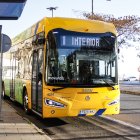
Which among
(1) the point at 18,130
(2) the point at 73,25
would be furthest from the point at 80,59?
(1) the point at 18,130

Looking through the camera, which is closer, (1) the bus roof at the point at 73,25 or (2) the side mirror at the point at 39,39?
(1) the bus roof at the point at 73,25

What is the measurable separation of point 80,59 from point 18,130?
300 cm

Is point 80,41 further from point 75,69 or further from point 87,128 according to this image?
point 87,128

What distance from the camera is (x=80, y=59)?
44.2ft

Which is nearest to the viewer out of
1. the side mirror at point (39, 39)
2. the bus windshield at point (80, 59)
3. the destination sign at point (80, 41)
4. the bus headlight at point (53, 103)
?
the bus headlight at point (53, 103)

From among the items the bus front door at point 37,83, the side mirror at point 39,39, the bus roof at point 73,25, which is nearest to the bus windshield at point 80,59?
the bus roof at point 73,25

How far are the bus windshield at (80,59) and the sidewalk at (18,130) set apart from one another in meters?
1.56

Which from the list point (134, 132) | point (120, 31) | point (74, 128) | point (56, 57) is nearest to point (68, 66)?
point (56, 57)

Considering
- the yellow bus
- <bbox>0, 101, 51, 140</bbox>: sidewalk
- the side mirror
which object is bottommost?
<bbox>0, 101, 51, 140</bbox>: sidewalk

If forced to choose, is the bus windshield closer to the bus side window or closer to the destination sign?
the destination sign

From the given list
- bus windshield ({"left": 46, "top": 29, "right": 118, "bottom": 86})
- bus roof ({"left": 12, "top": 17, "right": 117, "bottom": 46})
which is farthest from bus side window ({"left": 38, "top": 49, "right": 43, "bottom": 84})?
bus roof ({"left": 12, "top": 17, "right": 117, "bottom": 46})

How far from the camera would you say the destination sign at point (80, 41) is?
13445 millimetres

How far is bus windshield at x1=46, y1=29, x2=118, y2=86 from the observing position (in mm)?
13273

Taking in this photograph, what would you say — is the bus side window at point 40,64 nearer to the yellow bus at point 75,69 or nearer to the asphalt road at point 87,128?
the yellow bus at point 75,69
